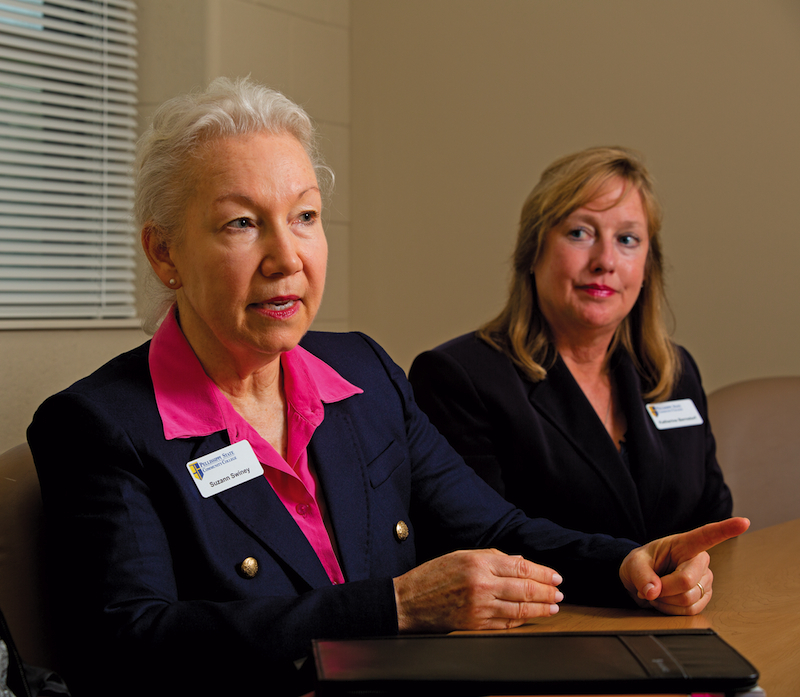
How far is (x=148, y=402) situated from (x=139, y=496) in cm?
17

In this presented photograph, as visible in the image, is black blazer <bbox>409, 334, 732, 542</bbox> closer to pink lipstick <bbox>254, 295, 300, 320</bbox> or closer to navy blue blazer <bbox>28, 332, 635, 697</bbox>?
navy blue blazer <bbox>28, 332, 635, 697</bbox>

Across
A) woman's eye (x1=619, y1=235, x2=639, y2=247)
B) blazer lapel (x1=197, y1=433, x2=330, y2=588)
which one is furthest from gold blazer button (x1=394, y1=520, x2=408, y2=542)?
woman's eye (x1=619, y1=235, x2=639, y2=247)

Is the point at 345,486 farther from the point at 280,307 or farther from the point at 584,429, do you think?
the point at 584,429

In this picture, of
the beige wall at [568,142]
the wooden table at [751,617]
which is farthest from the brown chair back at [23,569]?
the beige wall at [568,142]

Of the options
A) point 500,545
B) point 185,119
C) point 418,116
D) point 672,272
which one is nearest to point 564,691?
point 500,545

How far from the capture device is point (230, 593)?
126cm

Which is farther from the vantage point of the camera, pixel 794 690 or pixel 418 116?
pixel 418 116

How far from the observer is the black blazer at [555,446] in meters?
2.06

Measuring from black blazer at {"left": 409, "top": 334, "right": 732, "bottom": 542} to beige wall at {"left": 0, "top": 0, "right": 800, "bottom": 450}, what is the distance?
3.43 feet

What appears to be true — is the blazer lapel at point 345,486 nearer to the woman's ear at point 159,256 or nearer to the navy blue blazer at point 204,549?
the navy blue blazer at point 204,549

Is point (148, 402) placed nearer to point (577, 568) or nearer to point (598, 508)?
point (577, 568)

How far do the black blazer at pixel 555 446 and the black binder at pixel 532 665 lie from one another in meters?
1.16

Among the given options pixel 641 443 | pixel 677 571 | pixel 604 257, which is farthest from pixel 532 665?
pixel 604 257

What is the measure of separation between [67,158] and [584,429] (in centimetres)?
191
